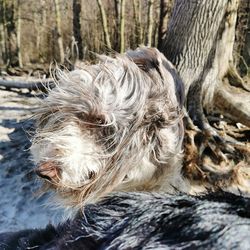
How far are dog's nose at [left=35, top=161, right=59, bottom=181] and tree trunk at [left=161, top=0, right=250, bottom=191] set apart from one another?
6.96 feet

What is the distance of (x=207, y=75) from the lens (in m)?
5.07

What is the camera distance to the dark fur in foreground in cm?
178

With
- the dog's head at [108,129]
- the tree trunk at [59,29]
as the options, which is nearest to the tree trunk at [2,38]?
the tree trunk at [59,29]

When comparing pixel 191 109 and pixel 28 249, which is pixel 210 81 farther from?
pixel 28 249

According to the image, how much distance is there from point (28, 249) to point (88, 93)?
85 centimetres

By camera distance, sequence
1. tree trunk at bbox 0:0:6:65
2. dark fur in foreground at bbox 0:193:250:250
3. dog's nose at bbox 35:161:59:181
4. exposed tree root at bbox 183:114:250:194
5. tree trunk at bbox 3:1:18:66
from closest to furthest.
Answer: dark fur in foreground at bbox 0:193:250:250
dog's nose at bbox 35:161:59:181
exposed tree root at bbox 183:114:250:194
tree trunk at bbox 0:0:6:65
tree trunk at bbox 3:1:18:66

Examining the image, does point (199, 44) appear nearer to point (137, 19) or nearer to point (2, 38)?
point (137, 19)

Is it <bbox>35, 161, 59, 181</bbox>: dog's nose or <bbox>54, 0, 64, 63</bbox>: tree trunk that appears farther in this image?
<bbox>54, 0, 64, 63</bbox>: tree trunk

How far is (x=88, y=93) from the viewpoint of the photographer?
9.32 ft

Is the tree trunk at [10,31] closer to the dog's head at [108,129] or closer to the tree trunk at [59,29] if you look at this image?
the tree trunk at [59,29]

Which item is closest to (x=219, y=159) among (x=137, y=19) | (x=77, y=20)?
(x=137, y=19)

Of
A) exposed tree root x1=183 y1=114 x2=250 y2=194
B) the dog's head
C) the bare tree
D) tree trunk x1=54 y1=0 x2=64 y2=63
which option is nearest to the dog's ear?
the dog's head

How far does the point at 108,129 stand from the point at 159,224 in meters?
0.95

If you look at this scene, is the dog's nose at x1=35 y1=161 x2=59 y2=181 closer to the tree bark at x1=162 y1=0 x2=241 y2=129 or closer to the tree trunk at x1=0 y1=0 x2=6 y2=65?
the tree bark at x1=162 y1=0 x2=241 y2=129
